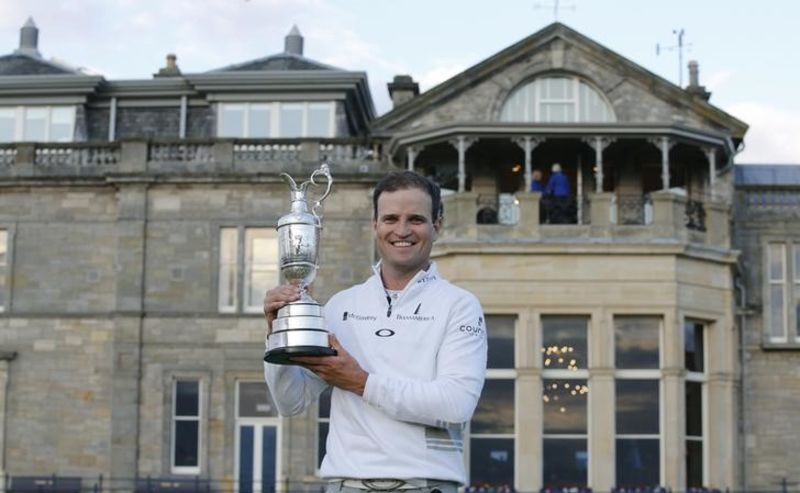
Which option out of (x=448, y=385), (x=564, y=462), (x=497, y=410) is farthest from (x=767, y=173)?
(x=448, y=385)

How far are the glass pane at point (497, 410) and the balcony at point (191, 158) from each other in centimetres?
514

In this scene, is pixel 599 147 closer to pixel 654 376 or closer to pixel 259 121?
pixel 654 376

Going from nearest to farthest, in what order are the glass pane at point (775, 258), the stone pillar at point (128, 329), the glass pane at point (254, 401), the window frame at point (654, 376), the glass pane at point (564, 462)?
the window frame at point (654, 376) → the glass pane at point (564, 462) → the stone pillar at point (128, 329) → the glass pane at point (254, 401) → the glass pane at point (775, 258)

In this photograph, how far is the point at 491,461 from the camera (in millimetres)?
25766

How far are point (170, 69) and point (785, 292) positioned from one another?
576 inches

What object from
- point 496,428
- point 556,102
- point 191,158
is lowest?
point 496,428

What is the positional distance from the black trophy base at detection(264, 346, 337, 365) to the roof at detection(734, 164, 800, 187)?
27.4m

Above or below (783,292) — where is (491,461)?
below

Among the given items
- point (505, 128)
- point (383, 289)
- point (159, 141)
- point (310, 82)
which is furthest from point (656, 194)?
point (383, 289)

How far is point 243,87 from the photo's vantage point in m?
30.1

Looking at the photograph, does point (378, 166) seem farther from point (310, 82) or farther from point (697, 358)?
point (697, 358)

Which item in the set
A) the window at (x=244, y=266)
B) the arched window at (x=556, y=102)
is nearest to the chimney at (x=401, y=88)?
the arched window at (x=556, y=102)

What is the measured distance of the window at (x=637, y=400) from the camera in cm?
2545

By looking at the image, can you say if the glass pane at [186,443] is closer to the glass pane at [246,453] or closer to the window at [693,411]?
the glass pane at [246,453]
